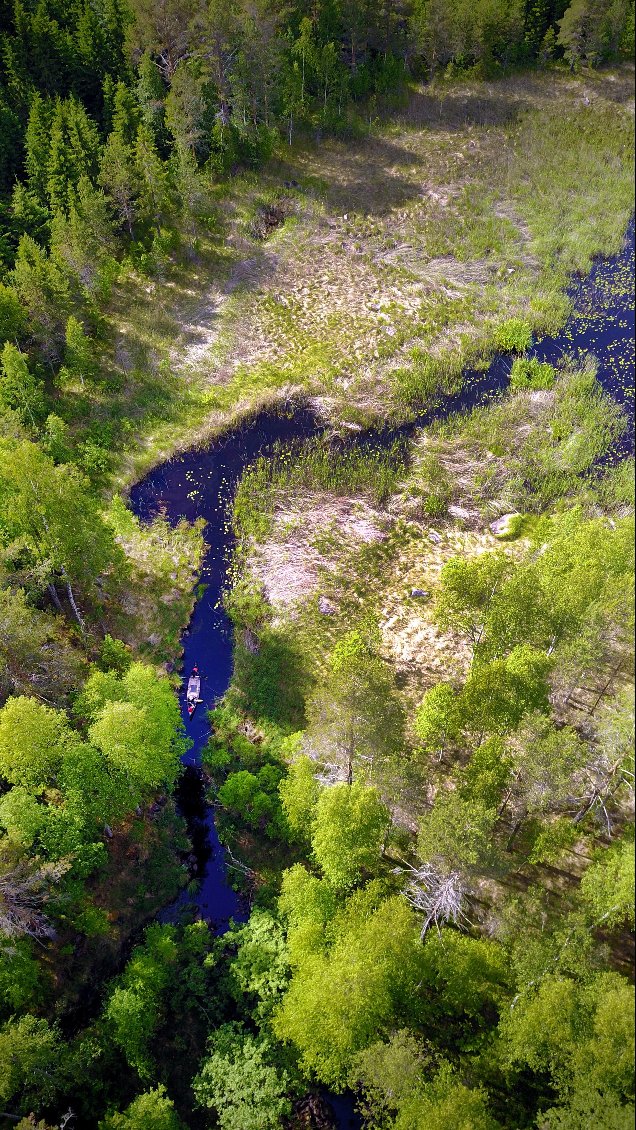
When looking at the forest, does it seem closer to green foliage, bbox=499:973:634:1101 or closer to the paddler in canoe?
green foliage, bbox=499:973:634:1101

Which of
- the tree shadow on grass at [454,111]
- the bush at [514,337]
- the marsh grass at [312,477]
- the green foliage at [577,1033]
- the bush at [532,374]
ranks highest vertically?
the tree shadow on grass at [454,111]

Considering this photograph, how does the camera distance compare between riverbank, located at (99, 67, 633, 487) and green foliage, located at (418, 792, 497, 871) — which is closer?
green foliage, located at (418, 792, 497, 871)

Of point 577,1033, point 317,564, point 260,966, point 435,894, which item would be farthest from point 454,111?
point 577,1033

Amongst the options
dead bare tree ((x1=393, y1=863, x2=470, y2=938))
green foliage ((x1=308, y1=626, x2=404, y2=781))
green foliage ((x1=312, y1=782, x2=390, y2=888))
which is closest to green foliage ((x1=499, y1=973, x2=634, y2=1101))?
dead bare tree ((x1=393, y1=863, x2=470, y2=938))

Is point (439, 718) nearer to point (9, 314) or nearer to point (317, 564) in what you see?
point (317, 564)

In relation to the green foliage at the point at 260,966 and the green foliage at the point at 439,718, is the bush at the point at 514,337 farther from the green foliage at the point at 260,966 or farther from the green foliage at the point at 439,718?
the green foliage at the point at 260,966

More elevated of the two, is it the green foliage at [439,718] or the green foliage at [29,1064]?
the green foliage at [439,718]

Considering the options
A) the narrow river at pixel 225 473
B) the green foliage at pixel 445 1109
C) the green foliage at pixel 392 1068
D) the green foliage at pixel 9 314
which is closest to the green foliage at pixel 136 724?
the narrow river at pixel 225 473
